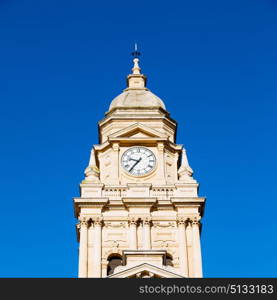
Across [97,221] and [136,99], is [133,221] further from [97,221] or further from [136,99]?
[136,99]

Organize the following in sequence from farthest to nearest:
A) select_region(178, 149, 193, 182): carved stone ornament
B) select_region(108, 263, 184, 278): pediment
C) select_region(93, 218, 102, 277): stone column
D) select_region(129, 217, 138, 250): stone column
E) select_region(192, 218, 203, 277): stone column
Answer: select_region(178, 149, 193, 182): carved stone ornament → select_region(129, 217, 138, 250): stone column → select_region(192, 218, 203, 277): stone column → select_region(93, 218, 102, 277): stone column → select_region(108, 263, 184, 278): pediment

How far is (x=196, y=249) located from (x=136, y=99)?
12731mm

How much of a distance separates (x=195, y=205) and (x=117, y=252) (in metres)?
5.56

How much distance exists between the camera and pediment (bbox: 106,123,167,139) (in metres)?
54.1

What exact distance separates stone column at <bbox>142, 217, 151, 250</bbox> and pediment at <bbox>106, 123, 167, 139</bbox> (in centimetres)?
657

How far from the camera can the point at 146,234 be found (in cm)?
4947

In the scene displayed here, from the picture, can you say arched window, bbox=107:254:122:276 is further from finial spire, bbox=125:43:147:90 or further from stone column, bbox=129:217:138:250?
finial spire, bbox=125:43:147:90

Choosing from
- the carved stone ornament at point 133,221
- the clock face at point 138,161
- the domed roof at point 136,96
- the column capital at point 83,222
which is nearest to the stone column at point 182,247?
the carved stone ornament at point 133,221

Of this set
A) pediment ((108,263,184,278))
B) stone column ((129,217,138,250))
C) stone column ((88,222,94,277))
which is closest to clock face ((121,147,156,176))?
stone column ((129,217,138,250))
